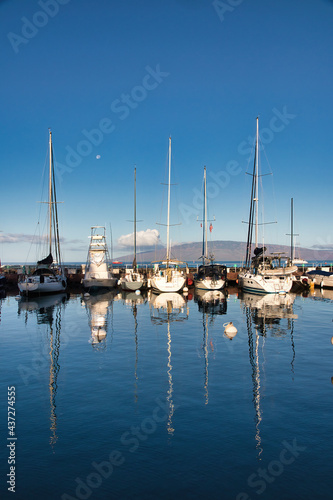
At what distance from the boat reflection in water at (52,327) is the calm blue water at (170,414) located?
8 centimetres

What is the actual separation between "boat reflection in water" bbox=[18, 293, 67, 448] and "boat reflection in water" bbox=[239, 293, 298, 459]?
6447 millimetres

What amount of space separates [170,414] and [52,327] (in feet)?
57.6

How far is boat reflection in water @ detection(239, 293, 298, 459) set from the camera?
13.4m

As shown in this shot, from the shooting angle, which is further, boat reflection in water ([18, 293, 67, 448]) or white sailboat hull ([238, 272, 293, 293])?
white sailboat hull ([238, 272, 293, 293])

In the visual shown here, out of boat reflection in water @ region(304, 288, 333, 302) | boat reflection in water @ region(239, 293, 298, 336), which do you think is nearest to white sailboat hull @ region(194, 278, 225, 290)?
boat reflection in water @ region(239, 293, 298, 336)

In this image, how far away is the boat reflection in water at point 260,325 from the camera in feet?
44.0

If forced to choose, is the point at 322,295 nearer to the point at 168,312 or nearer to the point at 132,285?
the point at 132,285

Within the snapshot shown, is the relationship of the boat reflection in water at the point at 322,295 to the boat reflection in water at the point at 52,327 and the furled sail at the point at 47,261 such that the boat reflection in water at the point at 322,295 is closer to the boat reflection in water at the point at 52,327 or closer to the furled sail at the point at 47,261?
the boat reflection in water at the point at 52,327

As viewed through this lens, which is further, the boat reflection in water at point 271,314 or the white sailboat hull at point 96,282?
the white sailboat hull at point 96,282

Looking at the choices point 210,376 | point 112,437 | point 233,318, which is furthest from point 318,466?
point 233,318

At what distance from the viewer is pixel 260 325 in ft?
91.1

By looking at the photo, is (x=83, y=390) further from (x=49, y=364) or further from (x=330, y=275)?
(x=330, y=275)

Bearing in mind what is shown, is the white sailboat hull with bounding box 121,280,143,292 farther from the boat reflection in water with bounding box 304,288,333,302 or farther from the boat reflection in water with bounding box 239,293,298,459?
the boat reflection in water with bounding box 304,288,333,302

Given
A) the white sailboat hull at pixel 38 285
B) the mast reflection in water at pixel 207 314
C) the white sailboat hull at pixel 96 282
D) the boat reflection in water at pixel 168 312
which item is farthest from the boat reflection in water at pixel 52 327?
the white sailboat hull at pixel 96 282
